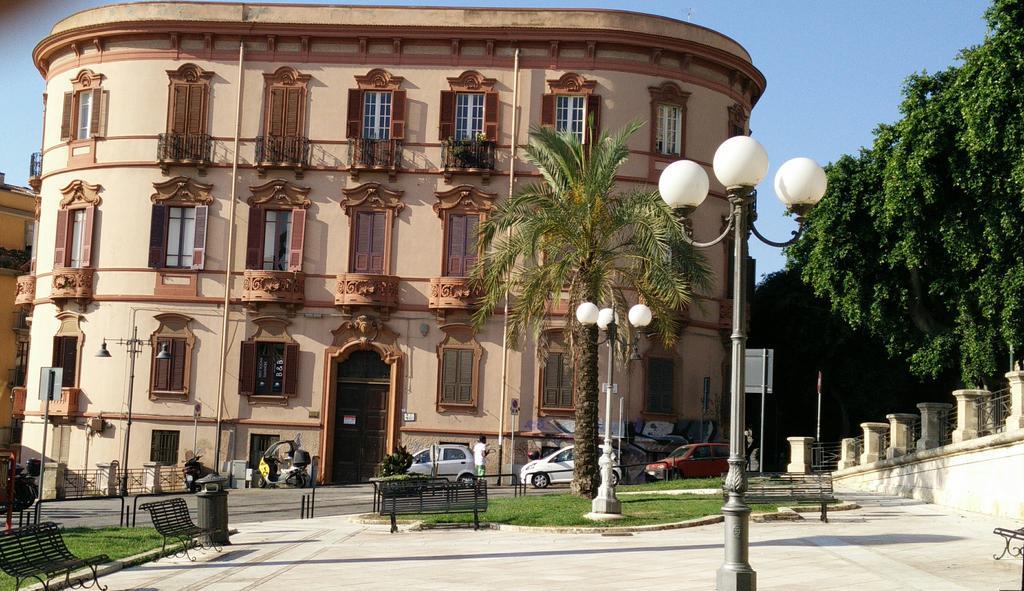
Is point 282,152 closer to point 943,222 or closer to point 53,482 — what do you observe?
point 53,482

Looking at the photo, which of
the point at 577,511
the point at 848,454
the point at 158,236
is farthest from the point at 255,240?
the point at 577,511

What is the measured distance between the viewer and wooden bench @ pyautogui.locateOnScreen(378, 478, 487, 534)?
2180 cm

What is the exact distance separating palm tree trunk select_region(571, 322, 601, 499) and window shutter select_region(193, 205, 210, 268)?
19710 millimetres

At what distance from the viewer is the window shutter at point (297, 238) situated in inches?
1686

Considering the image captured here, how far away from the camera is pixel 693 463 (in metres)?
39.7

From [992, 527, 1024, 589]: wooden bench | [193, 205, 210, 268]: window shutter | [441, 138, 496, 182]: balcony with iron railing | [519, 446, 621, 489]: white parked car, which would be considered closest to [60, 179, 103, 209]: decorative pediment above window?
[193, 205, 210, 268]: window shutter

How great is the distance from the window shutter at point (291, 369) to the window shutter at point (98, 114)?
10284 millimetres

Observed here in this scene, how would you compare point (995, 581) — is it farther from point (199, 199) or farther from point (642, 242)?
point (199, 199)

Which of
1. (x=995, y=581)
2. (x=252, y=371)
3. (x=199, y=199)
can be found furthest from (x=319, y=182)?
(x=995, y=581)

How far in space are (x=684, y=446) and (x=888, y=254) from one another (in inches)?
351

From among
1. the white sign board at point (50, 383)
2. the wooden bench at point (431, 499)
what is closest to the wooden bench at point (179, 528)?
the wooden bench at point (431, 499)

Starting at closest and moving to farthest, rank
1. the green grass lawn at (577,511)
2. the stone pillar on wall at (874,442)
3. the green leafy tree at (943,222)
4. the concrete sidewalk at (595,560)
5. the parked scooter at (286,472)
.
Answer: the concrete sidewalk at (595,560)
the green grass lawn at (577,511)
the green leafy tree at (943,222)
the stone pillar on wall at (874,442)
the parked scooter at (286,472)

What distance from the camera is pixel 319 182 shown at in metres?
43.1

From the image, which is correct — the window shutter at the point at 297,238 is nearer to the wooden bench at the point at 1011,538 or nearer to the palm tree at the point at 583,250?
the palm tree at the point at 583,250
